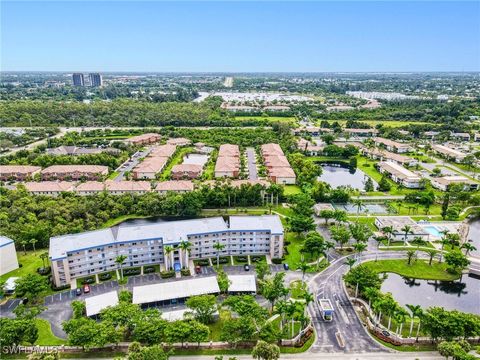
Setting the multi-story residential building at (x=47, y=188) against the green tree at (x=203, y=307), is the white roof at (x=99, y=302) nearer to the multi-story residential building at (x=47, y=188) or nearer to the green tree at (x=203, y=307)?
the green tree at (x=203, y=307)

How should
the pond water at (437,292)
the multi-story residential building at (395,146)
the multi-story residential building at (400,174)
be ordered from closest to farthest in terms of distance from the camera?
the pond water at (437,292) → the multi-story residential building at (400,174) → the multi-story residential building at (395,146)

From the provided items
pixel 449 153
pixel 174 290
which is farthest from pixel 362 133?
pixel 174 290

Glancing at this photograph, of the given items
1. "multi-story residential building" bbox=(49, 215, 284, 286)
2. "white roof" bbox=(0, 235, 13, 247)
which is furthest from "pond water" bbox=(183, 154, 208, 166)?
"white roof" bbox=(0, 235, 13, 247)

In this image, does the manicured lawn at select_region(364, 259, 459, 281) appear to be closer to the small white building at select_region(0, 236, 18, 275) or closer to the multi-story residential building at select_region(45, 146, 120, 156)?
the small white building at select_region(0, 236, 18, 275)

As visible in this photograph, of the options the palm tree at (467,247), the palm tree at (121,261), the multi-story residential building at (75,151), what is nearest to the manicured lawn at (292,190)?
the palm tree at (467,247)

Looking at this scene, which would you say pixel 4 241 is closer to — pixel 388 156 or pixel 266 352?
pixel 266 352

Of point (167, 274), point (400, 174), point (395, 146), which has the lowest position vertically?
point (167, 274)
